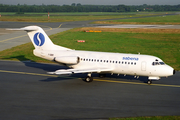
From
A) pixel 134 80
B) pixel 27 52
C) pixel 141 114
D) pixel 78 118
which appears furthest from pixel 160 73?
pixel 27 52

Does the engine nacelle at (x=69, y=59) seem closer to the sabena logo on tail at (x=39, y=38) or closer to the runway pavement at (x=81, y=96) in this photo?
the runway pavement at (x=81, y=96)

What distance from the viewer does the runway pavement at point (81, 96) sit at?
1905cm

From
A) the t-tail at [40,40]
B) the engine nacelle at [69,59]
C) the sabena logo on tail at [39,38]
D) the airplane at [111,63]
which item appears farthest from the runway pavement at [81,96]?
the sabena logo on tail at [39,38]

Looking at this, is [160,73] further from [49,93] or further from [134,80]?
[49,93]

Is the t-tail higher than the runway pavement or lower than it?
higher

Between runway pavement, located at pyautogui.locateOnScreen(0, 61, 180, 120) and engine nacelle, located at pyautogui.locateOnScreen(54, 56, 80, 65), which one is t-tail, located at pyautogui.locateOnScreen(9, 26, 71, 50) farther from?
runway pavement, located at pyautogui.locateOnScreen(0, 61, 180, 120)

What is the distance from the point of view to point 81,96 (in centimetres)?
2300

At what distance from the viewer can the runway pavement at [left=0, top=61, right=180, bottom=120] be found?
1905 cm

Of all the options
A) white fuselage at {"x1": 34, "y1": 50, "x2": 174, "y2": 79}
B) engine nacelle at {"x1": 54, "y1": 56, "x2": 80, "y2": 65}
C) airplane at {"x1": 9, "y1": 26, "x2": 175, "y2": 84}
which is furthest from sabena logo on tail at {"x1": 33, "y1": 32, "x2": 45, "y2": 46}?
engine nacelle at {"x1": 54, "y1": 56, "x2": 80, "y2": 65}

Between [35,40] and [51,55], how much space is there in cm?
350

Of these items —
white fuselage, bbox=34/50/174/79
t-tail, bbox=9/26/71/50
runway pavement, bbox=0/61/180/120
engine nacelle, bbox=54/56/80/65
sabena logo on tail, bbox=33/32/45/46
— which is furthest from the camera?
sabena logo on tail, bbox=33/32/45/46

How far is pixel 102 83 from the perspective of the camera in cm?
A: 2762

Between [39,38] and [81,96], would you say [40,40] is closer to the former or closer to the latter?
[39,38]

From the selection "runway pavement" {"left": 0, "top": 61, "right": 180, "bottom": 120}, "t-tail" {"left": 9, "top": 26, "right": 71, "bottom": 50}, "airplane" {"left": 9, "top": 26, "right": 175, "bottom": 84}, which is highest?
"t-tail" {"left": 9, "top": 26, "right": 71, "bottom": 50}
